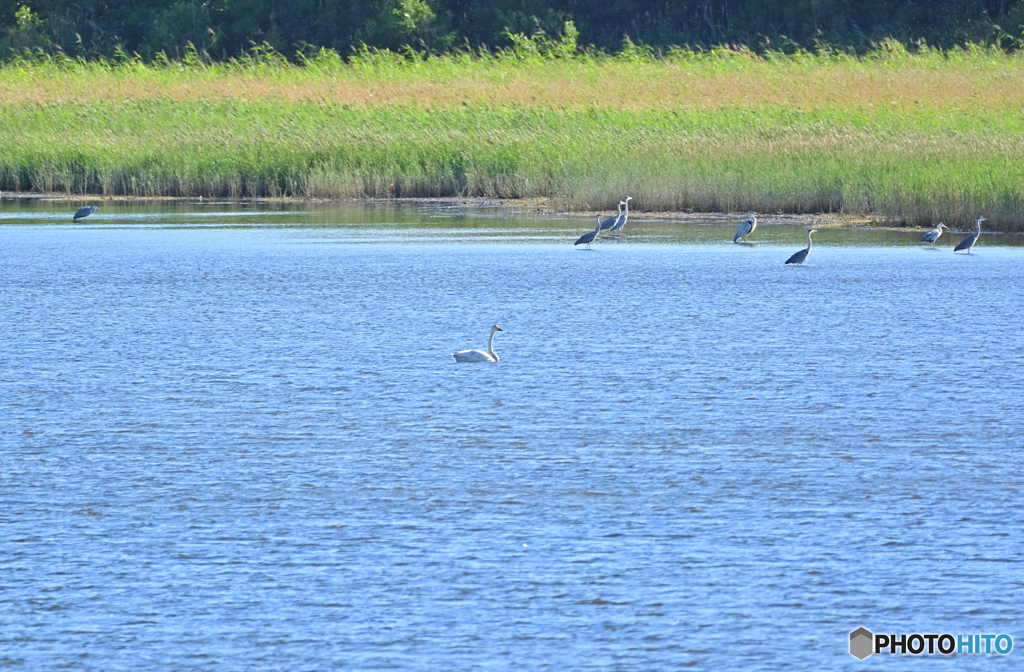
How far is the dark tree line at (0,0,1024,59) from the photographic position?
39.7m

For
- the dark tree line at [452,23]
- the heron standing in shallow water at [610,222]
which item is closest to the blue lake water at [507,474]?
the heron standing in shallow water at [610,222]

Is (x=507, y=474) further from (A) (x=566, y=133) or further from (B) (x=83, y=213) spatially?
(A) (x=566, y=133)

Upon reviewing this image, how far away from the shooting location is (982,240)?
18656 millimetres

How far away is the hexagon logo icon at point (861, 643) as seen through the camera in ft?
16.3

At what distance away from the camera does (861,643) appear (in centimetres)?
504

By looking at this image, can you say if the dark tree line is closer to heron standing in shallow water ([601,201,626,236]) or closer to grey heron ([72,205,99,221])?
grey heron ([72,205,99,221])

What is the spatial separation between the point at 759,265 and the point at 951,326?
4.50m

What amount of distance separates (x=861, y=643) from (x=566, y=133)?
20.0 metres

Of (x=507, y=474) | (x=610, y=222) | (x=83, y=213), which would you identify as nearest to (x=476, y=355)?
(x=507, y=474)

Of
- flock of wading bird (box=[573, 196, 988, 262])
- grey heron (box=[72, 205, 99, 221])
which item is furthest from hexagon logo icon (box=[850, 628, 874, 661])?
grey heron (box=[72, 205, 99, 221])

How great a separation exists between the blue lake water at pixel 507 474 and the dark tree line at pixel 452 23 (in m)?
26.4

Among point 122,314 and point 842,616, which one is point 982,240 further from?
point 842,616

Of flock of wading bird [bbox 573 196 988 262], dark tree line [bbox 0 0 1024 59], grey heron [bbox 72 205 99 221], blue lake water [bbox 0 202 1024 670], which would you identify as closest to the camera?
blue lake water [bbox 0 202 1024 670]

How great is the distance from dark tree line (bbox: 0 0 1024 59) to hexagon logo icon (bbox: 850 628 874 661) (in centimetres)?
3383
